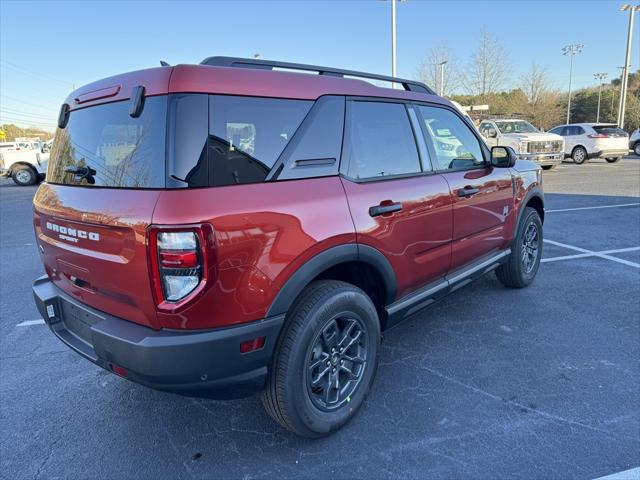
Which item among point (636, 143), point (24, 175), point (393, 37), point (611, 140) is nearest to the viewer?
point (24, 175)

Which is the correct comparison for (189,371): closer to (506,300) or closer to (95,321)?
(95,321)

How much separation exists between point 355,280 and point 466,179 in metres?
1.35

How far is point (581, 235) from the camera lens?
6949mm

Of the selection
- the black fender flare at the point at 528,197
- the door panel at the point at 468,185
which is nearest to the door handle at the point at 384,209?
the door panel at the point at 468,185

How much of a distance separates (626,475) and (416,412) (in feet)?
3.41

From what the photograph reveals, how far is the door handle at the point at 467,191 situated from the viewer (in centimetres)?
332

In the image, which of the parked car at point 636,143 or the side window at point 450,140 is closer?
the side window at point 450,140

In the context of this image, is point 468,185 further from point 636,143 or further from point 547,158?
point 636,143

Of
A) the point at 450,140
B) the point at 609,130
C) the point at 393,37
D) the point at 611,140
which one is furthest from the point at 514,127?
the point at 450,140

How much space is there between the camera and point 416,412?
264 cm

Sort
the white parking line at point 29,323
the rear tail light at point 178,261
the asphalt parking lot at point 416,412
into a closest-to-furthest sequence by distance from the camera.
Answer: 1. the rear tail light at point 178,261
2. the asphalt parking lot at point 416,412
3. the white parking line at point 29,323

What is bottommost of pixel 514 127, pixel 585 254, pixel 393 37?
pixel 585 254

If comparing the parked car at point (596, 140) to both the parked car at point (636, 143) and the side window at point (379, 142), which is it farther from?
the side window at point (379, 142)

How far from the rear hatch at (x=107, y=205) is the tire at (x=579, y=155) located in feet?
70.6
